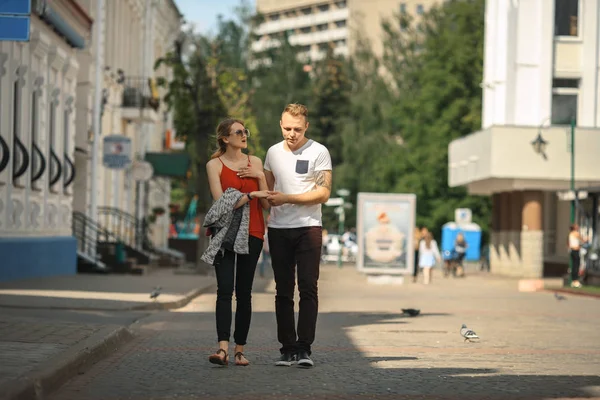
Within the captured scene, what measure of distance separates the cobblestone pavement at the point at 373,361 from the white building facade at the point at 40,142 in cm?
793

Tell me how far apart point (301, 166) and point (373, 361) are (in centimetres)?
198

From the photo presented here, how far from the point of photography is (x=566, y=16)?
161 feet

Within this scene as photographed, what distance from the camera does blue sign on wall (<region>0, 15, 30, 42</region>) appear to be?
13922 mm

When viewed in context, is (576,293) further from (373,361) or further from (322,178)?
(322,178)

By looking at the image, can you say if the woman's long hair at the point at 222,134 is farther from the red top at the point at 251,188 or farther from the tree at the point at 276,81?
the tree at the point at 276,81

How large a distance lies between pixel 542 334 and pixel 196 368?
638 cm

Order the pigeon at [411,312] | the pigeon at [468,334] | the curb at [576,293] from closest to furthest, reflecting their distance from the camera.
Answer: the pigeon at [468,334]
the pigeon at [411,312]
the curb at [576,293]

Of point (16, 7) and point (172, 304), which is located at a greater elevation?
point (16, 7)

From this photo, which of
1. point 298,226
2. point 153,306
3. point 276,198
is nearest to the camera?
point 276,198

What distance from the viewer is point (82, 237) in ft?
121

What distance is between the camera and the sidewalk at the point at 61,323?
9711 millimetres

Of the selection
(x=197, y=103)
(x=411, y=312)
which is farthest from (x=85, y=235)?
(x=411, y=312)

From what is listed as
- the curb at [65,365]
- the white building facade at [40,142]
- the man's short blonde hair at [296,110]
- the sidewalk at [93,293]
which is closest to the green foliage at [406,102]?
the white building facade at [40,142]

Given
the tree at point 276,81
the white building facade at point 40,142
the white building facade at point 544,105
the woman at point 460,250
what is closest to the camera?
the white building facade at point 40,142
